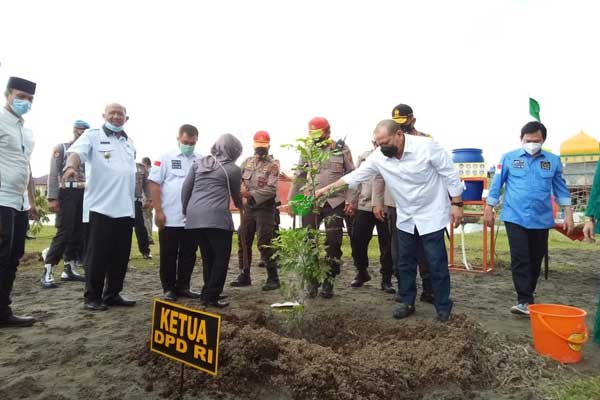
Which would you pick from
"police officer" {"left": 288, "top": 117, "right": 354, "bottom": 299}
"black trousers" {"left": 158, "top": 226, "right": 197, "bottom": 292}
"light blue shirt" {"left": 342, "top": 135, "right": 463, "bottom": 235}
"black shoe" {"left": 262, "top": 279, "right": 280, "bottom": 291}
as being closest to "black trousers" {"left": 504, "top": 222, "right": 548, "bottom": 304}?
"light blue shirt" {"left": 342, "top": 135, "right": 463, "bottom": 235}

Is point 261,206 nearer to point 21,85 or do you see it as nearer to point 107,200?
point 107,200

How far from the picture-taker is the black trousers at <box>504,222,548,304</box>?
4.02m

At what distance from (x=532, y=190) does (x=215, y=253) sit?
3.09 m

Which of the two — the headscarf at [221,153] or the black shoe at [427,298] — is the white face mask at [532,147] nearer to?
the black shoe at [427,298]

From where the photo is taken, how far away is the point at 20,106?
3.69 metres

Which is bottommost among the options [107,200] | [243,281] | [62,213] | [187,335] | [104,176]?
[243,281]

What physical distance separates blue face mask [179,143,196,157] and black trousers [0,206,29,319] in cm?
160

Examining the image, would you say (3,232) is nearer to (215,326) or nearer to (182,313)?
(182,313)

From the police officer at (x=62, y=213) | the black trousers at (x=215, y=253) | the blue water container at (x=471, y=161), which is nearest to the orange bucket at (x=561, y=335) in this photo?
the black trousers at (x=215, y=253)

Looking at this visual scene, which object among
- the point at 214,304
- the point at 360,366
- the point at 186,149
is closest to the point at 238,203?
the point at 186,149

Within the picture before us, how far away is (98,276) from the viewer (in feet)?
13.4

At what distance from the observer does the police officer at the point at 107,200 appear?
4.01 meters

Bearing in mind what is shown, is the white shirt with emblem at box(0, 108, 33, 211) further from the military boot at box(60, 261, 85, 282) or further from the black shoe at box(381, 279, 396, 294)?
the black shoe at box(381, 279, 396, 294)

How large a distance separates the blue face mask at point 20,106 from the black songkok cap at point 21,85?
0.11m
